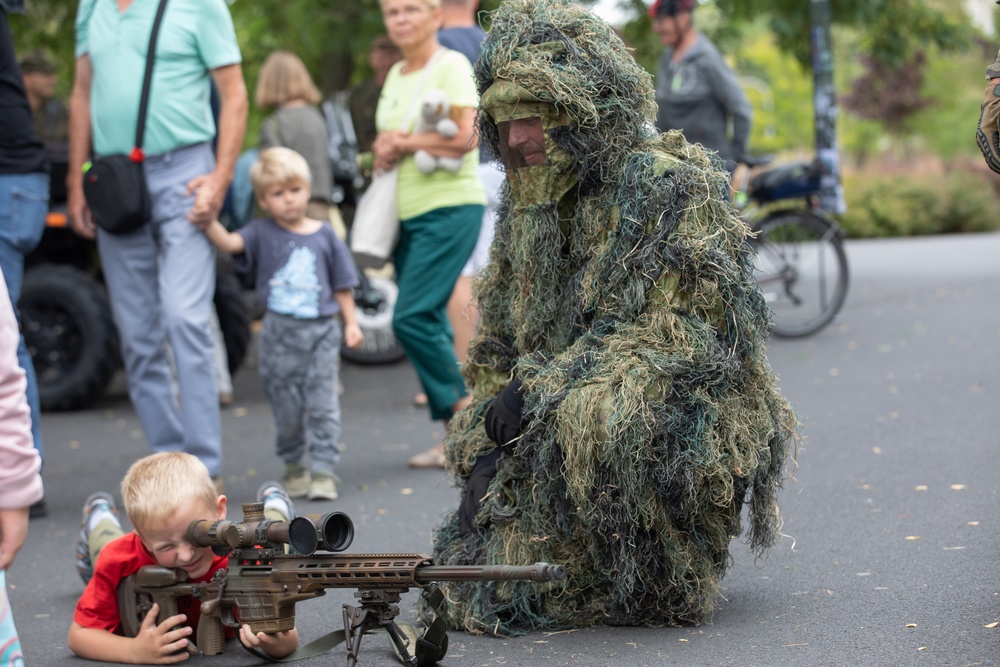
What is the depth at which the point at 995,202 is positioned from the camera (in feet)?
84.2

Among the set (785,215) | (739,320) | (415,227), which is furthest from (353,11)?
(739,320)

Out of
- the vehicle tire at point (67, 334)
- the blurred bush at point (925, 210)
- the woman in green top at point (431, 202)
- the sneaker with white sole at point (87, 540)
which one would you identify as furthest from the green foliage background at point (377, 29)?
the blurred bush at point (925, 210)

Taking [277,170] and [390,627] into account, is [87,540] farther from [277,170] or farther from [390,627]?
[277,170]

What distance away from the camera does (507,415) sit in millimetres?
3500

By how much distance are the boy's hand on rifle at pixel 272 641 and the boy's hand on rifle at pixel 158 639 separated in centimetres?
21

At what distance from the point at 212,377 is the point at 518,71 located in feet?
8.16

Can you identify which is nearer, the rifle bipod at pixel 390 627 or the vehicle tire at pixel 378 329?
the rifle bipod at pixel 390 627

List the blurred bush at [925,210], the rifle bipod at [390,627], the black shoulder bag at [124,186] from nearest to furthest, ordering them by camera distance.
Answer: the rifle bipod at [390,627] → the black shoulder bag at [124,186] → the blurred bush at [925,210]

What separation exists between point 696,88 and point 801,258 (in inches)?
67.3

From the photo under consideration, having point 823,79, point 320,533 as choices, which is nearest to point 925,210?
point 823,79

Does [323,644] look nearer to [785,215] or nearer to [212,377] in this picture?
[212,377]

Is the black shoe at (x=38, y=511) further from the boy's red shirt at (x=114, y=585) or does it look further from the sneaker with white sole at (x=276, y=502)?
the boy's red shirt at (x=114, y=585)

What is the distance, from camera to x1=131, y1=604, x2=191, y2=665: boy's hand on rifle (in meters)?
3.47

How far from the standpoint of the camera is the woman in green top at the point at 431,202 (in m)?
5.69
